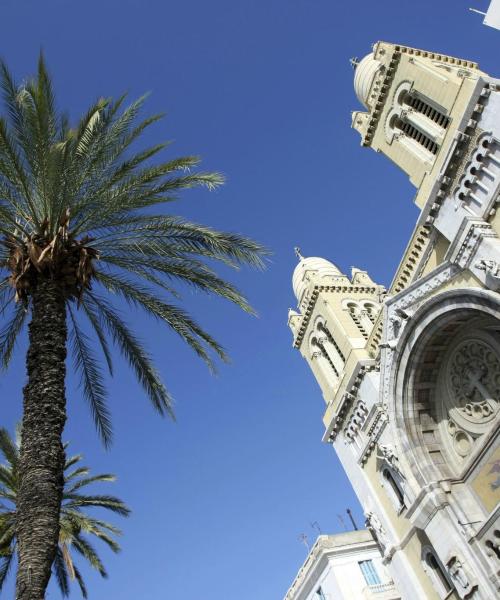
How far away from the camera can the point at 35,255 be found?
1106cm

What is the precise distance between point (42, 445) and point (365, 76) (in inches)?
769

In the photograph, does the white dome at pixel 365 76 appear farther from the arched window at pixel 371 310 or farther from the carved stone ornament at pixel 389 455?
Answer: the carved stone ornament at pixel 389 455

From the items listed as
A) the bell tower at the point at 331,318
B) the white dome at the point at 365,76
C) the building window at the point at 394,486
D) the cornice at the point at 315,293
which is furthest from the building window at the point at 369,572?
the white dome at the point at 365,76

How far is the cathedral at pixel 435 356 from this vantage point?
620 inches

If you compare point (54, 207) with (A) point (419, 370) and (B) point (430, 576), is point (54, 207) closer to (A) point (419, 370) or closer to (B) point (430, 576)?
(A) point (419, 370)

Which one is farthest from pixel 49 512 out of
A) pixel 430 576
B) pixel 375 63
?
pixel 375 63

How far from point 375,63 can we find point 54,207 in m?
15.4

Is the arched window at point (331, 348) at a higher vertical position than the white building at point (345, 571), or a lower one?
higher

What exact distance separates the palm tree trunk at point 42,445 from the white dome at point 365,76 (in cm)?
1635

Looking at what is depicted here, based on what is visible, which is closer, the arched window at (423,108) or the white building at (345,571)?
the arched window at (423,108)

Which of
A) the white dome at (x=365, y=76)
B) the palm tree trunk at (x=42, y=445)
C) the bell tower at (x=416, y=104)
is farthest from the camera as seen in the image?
the white dome at (x=365, y=76)

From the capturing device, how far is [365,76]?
2312 centimetres

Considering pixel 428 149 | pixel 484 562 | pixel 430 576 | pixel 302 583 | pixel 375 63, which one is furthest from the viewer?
pixel 302 583

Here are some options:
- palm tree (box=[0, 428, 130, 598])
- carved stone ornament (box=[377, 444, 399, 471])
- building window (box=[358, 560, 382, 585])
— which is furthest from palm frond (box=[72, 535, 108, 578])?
building window (box=[358, 560, 382, 585])
